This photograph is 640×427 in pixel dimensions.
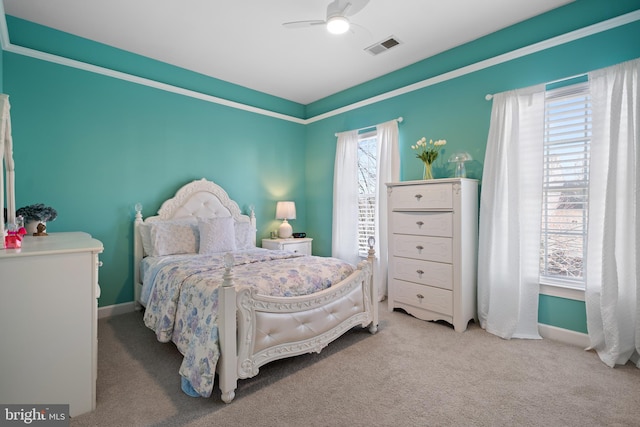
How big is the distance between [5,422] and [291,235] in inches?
136

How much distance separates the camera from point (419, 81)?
3.70 meters

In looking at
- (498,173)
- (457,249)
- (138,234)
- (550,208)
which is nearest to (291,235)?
(138,234)

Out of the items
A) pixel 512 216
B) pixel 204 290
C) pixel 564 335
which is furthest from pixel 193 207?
pixel 564 335

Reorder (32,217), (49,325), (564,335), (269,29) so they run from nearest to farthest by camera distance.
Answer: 1. (49,325)
2. (32,217)
3. (564,335)
4. (269,29)

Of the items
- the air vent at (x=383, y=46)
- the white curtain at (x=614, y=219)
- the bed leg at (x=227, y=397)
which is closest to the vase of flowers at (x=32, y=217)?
the bed leg at (x=227, y=397)

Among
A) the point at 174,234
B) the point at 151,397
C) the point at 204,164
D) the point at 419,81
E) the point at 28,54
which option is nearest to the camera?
the point at 151,397

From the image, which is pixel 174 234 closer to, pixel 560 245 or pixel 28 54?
pixel 28 54

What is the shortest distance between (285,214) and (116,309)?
232cm

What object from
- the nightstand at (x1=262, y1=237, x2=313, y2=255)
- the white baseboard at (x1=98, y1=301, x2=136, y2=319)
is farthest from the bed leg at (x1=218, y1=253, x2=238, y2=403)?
the nightstand at (x1=262, y1=237, x2=313, y2=255)

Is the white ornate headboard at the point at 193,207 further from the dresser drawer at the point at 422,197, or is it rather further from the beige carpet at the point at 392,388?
the dresser drawer at the point at 422,197

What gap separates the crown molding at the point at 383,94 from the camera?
2498 millimetres

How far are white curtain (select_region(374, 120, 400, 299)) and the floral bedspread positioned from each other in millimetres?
1262

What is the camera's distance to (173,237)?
11.2 feet

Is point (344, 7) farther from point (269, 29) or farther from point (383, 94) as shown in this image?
point (383, 94)
